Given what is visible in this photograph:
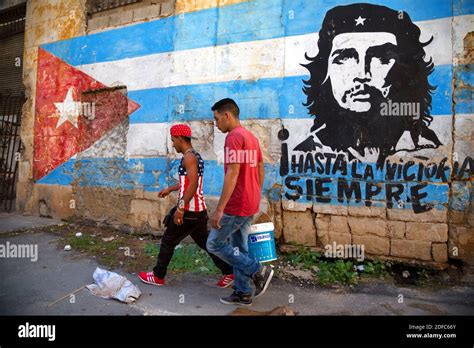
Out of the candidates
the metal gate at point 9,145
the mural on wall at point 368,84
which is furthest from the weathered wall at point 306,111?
the metal gate at point 9,145

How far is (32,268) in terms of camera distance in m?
4.32

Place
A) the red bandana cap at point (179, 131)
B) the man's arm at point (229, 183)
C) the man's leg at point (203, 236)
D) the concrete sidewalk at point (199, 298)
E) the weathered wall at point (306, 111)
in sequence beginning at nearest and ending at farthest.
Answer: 1. the man's arm at point (229, 183)
2. the concrete sidewalk at point (199, 298)
3. the red bandana cap at point (179, 131)
4. the man's leg at point (203, 236)
5. the weathered wall at point (306, 111)

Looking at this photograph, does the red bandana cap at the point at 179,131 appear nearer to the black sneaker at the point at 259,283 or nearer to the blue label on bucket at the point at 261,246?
the blue label on bucket at the point at 261,246

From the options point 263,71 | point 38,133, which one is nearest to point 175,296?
point 263,71

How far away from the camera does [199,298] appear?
3449 millimetres

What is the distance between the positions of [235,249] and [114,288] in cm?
131

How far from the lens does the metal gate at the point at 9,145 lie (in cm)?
768

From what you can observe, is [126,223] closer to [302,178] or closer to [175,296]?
[175,296]

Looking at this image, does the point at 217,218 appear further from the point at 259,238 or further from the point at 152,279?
the point at 152,279

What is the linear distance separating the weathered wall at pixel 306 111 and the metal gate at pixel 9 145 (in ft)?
7.96

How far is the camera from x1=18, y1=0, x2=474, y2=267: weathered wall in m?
3.84

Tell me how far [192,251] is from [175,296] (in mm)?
1353

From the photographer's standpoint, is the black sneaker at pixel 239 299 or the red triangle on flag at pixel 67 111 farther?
the red triangle on flag at pixel 67 111

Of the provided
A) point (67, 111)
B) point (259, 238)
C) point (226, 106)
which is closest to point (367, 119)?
point (226, 106)
